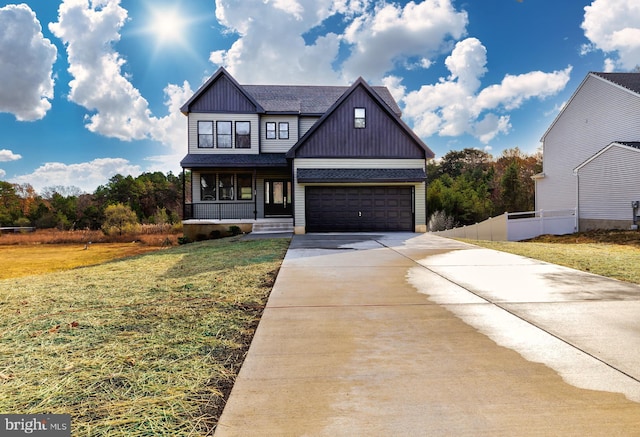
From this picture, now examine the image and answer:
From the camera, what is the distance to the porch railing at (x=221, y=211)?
1980 centimetres

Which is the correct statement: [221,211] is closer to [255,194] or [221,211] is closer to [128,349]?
[255,194]

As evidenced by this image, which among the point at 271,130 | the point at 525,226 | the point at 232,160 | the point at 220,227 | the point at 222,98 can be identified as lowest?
the point at 525,226

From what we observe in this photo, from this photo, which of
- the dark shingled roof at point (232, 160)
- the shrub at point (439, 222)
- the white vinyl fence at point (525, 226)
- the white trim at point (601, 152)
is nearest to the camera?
the white trim at point (601, 152)

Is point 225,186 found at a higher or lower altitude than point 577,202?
higher

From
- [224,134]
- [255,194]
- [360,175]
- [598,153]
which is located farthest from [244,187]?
[598,153]

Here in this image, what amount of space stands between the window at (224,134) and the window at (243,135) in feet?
1.57

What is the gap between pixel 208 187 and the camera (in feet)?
67.1

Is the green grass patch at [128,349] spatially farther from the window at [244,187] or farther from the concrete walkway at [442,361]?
the window at [244,187]

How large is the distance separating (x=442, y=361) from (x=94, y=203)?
5029 cm

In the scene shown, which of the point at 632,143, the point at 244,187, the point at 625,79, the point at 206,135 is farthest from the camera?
the point at 244,187

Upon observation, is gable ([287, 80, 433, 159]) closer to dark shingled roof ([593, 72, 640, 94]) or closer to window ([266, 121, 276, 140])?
window ([266, 121, 276, 140])

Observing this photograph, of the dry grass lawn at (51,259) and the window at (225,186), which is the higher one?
the window at (225,186)

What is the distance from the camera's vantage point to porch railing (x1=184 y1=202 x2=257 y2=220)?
1980cm

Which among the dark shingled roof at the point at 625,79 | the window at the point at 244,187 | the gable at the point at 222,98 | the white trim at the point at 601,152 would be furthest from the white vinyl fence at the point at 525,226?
the gable at the point at 222,98
